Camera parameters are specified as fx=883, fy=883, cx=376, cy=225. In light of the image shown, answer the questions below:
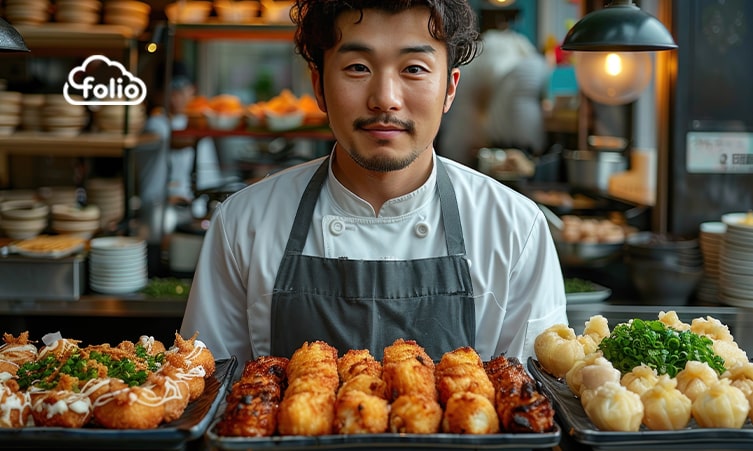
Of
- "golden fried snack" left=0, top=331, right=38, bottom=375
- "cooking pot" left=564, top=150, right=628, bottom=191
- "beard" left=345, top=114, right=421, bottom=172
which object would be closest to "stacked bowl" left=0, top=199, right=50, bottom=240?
"golden fried snack" left=0, top=331, right=38, bottom=375

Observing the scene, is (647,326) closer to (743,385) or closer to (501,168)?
(743,385)

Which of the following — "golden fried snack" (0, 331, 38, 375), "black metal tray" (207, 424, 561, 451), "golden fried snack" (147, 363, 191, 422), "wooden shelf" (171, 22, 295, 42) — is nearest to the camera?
"black metal tray" (207, 424, 561, 451)

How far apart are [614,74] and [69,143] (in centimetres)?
285

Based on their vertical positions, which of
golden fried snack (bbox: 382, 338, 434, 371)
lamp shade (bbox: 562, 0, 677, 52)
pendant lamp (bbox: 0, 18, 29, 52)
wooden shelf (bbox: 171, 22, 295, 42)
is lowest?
golden fried snack (bbox: 382, 338, 434, 371)

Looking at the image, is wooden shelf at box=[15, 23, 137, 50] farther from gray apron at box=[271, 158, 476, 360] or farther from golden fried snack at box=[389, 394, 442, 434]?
golden fried snack at box=[389, 394, 442, 434]

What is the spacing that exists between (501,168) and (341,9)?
5.41m

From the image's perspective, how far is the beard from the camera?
7.90 feet

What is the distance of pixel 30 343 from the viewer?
2188mm

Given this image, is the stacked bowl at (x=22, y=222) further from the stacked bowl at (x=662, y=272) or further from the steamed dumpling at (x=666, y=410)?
the steamed dumpling at (x=666, y=410)

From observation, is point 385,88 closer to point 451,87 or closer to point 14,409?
point 451,87

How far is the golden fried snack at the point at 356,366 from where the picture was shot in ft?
6.18

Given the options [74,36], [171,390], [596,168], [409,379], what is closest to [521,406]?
[409,379]

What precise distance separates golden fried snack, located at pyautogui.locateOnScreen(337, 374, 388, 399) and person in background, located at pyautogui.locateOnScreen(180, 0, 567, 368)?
0.70 meters

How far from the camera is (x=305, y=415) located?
1.65m
